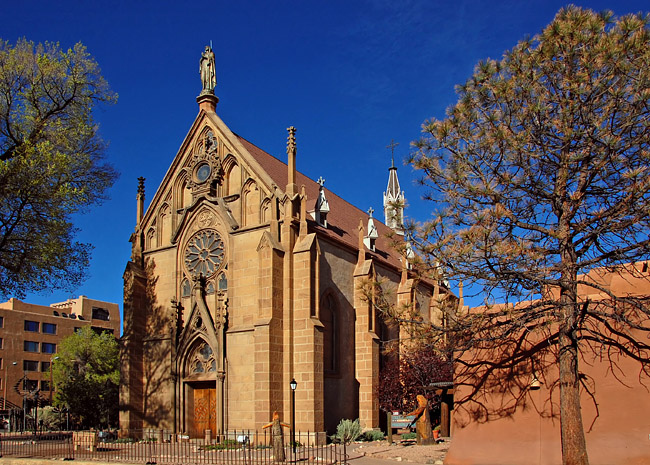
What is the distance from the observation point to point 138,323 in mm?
31266

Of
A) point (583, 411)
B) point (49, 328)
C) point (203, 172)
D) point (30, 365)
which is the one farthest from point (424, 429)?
point (49, 328)

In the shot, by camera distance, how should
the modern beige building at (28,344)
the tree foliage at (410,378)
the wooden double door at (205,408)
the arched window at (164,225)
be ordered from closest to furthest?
the wooden double door at (205,408) < the tree foliage at (410,378) < the arched window at (164,225) < the modern beige building at (28,344)

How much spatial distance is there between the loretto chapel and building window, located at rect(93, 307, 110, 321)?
59.3 m

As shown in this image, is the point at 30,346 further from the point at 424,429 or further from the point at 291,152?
the point at 424,429

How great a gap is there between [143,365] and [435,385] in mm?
15488

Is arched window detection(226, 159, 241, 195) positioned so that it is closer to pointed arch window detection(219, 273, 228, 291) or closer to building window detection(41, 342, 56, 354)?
pointed arch window detection(219, 273, 228, 291)

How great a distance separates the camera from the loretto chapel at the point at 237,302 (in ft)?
85.9

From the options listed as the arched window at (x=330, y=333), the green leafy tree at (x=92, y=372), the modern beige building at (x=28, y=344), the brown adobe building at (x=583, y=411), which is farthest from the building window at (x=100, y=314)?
the brown adobe building at (x=583, y=411)

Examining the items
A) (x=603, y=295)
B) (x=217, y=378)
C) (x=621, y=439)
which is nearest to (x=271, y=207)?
(x=217, y=378)

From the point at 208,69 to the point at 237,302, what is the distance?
12.8 m

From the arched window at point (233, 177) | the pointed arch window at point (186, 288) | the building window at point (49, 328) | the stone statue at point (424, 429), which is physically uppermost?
the arched window at point (233, 177)

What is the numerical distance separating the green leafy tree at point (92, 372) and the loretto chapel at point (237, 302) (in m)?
11.2

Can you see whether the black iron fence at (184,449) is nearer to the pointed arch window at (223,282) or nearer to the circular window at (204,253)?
the pointed arch window at (223,282)

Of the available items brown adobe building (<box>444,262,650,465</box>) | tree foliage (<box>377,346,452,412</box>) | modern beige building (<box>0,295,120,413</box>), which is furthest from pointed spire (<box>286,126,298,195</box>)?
modern beige building (<box>0,295,120,413</box>)
